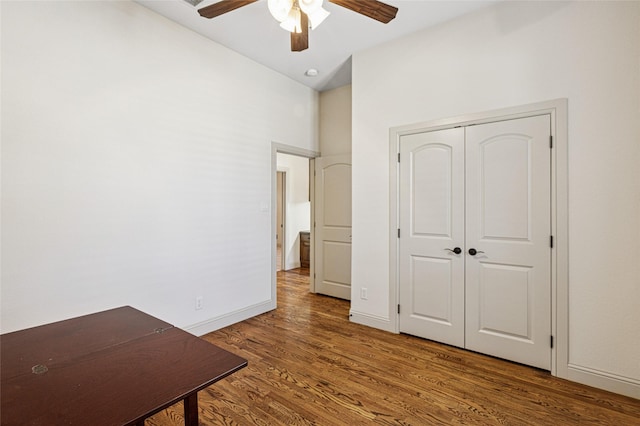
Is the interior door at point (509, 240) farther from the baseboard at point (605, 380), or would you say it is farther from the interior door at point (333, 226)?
the interior door at point (333, 226)

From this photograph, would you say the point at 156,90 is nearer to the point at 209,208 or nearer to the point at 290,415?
the point at 209,208

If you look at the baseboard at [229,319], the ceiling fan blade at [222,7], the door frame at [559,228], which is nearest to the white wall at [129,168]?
the baseboard at [229,319]

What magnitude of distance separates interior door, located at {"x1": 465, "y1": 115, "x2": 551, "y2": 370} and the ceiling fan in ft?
4.64

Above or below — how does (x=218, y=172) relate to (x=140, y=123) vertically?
below

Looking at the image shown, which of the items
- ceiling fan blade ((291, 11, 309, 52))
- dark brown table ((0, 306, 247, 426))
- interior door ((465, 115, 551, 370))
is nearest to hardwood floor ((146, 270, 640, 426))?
interior door ((465, 115, 551, 370))

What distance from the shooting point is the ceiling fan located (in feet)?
5.83

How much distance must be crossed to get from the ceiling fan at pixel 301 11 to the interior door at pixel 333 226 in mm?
2347

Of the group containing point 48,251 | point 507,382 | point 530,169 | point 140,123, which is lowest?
point 507,382

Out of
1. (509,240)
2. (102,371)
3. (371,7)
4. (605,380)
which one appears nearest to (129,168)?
(102,371)

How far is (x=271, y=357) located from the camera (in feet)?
8.77

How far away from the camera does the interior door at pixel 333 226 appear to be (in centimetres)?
431

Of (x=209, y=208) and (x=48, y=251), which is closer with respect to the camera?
(x=48, y=251)

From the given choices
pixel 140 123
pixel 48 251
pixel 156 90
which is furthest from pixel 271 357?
pixel 156 90

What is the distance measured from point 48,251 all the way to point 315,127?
131 inches
